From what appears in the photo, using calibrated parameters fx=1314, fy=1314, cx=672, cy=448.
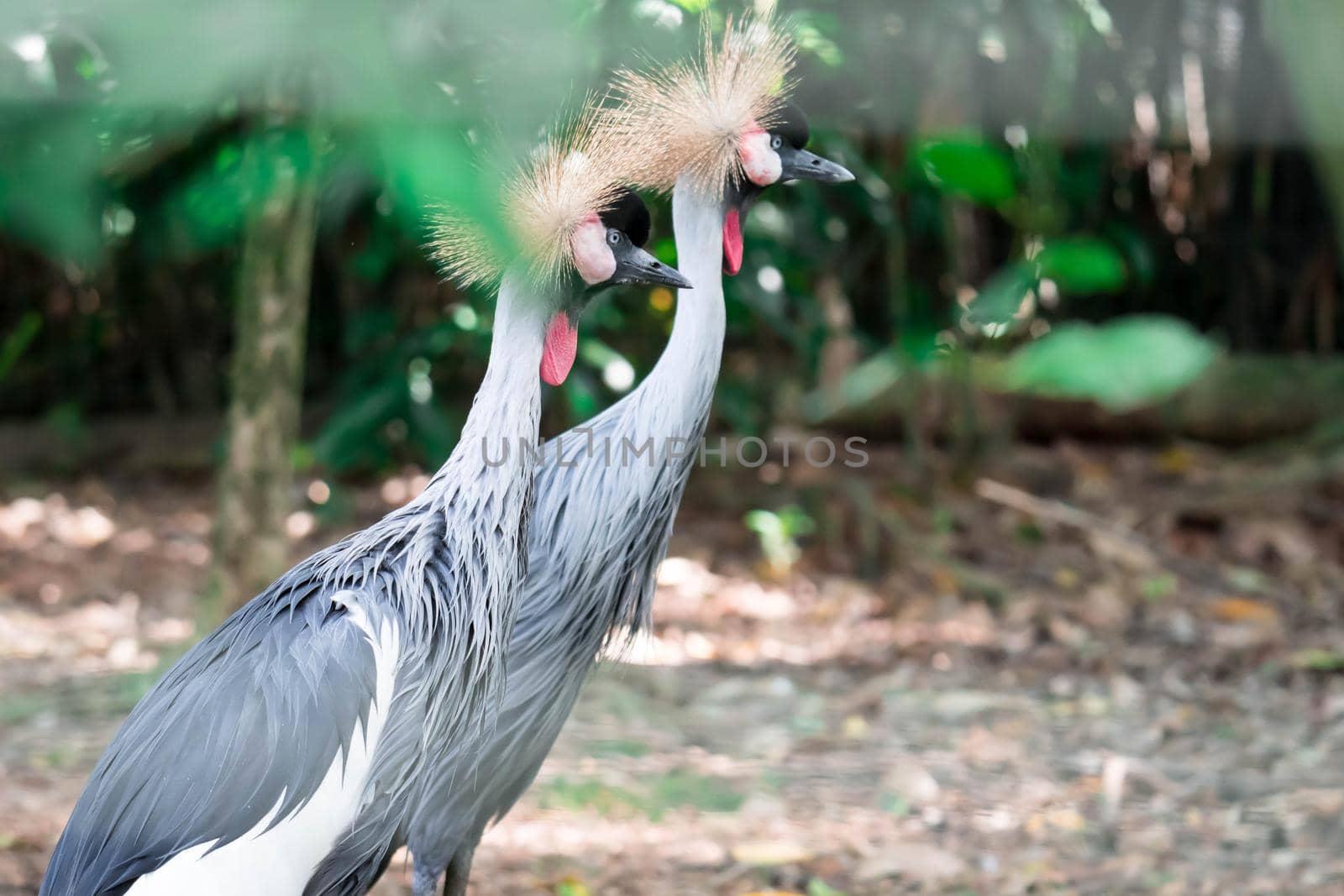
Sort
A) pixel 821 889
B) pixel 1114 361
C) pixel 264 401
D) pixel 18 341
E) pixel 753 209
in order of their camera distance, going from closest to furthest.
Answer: pixel 821 889 → pixel 1114 361 → pixel 264 401 → pixel 753 209 → pixel 18 341

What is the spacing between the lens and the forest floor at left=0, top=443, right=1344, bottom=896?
2.22m

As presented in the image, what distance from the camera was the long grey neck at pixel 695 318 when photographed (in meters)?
1.76

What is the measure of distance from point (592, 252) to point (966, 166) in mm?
1923

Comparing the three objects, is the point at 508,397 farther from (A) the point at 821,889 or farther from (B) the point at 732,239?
(A) the point at 821,889

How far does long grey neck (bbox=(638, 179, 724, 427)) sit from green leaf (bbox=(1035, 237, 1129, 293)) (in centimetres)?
177

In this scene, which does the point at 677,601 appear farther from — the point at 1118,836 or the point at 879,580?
the point at 1118,836

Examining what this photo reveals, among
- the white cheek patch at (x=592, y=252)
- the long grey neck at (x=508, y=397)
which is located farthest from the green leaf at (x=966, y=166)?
the long grey neck at (x=508, y=397)

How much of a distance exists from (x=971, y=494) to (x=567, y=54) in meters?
3.70

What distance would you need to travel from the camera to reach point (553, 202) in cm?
144

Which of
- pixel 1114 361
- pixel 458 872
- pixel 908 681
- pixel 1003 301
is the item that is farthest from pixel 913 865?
pixel 1003 301

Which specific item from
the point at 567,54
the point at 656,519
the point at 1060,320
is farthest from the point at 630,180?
the point at 1060,320

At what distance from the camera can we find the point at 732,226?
192 centimetres

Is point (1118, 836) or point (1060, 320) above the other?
point (1060, 320)

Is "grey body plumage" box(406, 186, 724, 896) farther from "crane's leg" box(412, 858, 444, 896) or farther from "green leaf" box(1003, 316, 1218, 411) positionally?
"green leaf" box(1003, 316, 1218, 411)
